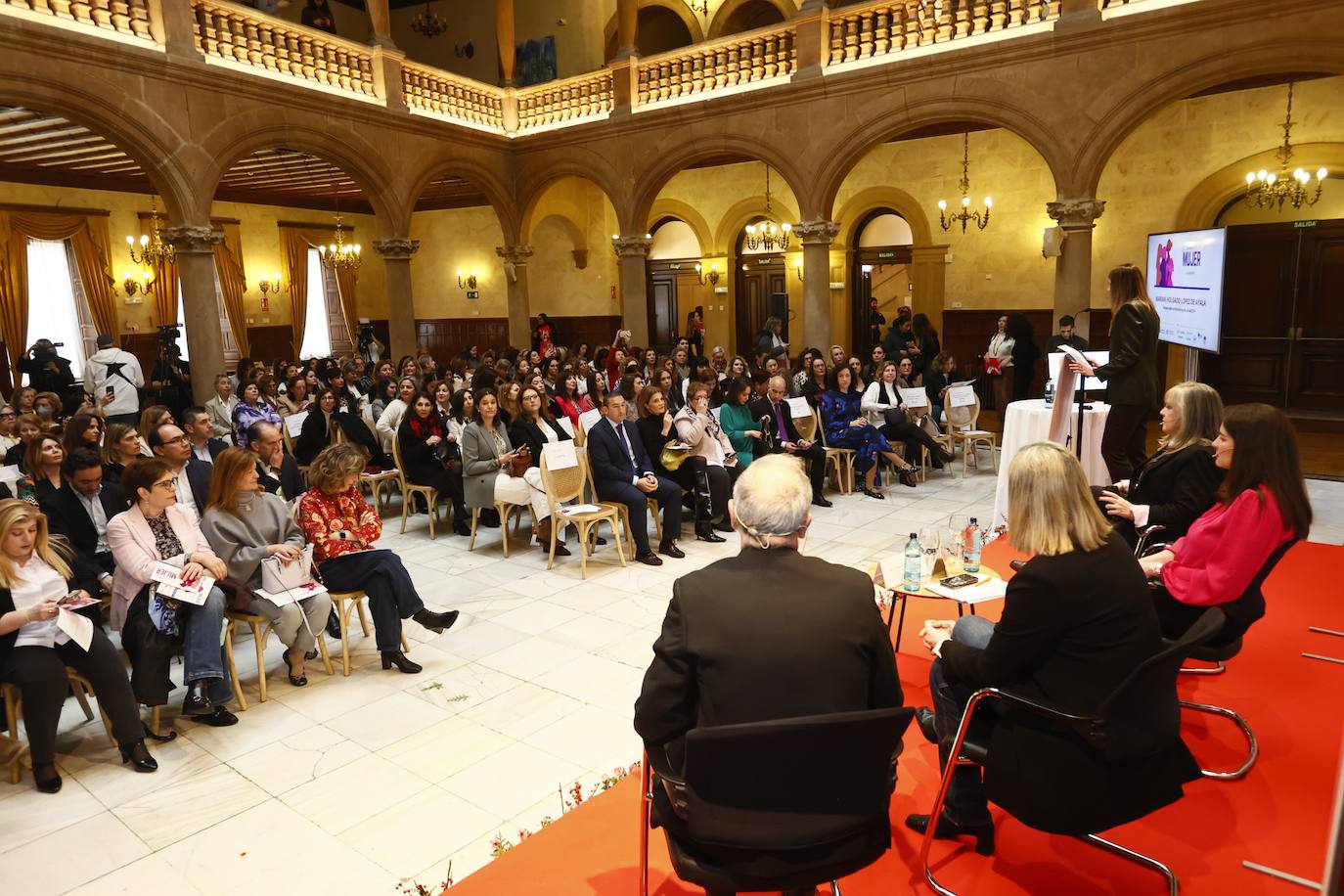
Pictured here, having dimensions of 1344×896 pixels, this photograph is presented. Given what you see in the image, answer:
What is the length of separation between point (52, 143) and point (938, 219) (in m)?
12.5

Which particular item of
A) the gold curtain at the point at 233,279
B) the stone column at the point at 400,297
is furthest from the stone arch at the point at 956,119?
the gold curtain at the point at 233,279

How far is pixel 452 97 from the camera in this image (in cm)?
1261

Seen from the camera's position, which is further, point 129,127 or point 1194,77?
point 129,127

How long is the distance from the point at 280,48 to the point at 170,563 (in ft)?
28.9

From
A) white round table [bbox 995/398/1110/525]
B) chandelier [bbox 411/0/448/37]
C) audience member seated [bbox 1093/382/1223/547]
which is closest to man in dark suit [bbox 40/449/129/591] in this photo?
audience member seated [bbox 1093/382/1223/547]

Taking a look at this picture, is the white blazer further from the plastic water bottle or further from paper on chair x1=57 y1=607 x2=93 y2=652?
the plastic water bottle

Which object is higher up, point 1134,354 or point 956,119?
point 956,119

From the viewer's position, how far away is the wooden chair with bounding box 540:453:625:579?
18.9ft

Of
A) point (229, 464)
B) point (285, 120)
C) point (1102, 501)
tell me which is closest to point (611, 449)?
point (229, 464)

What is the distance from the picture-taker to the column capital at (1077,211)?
911cm

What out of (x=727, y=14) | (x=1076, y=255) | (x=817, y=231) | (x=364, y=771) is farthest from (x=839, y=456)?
(x=727, y=14)

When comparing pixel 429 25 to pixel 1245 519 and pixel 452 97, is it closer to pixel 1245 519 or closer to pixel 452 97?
pixel 452 97

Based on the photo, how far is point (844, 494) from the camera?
8094 millimetres

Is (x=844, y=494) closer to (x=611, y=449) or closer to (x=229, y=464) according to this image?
(x=611, y=449)
